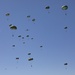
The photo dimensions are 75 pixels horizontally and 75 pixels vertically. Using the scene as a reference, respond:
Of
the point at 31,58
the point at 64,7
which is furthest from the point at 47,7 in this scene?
the point at 31,58

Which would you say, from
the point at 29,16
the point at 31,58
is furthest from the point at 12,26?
the point at 31,58

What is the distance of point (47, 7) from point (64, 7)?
6.19 meters

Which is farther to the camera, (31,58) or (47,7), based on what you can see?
(31,58)

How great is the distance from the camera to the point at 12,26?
145625mm

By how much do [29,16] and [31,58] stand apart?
56.7ft

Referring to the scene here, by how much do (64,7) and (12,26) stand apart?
18776 mm

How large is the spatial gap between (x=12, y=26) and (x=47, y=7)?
14151 mm

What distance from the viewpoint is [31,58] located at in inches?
6368

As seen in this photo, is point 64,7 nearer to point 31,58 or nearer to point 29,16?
point 29,16

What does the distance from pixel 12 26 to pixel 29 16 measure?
1043 centimetres

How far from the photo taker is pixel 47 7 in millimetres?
149625

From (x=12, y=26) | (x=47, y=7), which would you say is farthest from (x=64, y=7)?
(x=12, y=26)

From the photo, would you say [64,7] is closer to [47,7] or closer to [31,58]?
[47,7]

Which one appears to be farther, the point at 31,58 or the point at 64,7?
the point at 31,58
